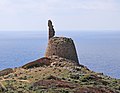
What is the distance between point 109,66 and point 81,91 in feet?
287

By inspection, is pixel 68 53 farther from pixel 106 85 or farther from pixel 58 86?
pixel 58 86

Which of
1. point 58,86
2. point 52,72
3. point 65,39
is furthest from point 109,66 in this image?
point 58,86

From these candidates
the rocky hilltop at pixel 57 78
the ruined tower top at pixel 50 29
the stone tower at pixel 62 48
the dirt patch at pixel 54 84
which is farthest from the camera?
the ruined tower top at pixel 50 29

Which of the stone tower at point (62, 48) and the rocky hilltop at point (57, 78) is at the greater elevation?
the stone tower at point (62, 48)

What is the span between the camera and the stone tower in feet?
145

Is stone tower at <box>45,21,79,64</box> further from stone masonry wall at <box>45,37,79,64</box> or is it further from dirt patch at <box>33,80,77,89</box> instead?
dirt patch at <box>33,80,77,89</box>

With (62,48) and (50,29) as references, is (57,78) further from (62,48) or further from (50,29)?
(50,29)

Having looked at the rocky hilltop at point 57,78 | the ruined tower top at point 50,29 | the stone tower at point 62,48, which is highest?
the ruined tower top at point 50,29

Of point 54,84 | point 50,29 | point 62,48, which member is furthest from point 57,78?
point 50,29

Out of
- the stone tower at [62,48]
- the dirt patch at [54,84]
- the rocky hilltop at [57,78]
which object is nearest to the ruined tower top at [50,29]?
the rocky hilltop at [57,78]

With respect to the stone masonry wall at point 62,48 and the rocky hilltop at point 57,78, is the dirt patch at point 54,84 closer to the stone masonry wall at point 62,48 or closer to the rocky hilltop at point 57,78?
the rocky hilltop at point 57,78

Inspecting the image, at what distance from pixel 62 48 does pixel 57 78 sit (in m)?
13.0

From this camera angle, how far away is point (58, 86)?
1113 inches

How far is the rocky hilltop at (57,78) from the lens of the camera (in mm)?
27781
